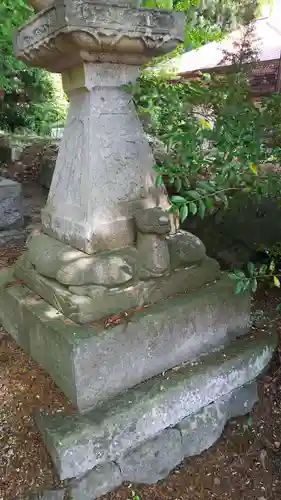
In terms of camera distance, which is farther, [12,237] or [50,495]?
[12,237]

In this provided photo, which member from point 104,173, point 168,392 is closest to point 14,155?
point 104,173

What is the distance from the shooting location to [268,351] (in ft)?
7.43

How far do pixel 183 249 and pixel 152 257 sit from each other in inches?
8.4

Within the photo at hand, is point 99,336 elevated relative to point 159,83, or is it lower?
lower

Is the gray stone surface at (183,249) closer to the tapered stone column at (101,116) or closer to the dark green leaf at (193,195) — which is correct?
the tapered stone column at (101,116)

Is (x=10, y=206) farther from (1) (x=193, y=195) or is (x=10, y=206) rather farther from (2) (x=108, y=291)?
(1) (x=193, y=195)

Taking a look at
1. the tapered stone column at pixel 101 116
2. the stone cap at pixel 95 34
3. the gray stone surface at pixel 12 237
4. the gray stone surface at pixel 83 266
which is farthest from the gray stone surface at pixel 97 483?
the gray stone surface at pixel 12 237

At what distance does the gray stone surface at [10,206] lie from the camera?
13.0 feet

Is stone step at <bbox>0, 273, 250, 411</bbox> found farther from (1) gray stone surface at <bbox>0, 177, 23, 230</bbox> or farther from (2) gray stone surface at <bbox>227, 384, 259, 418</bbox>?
(1) gray stone surface at <bbox>0, 177, 23, 230</bbox>

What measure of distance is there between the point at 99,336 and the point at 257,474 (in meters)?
1.08

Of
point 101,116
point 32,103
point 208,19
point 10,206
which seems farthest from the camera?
point 208,19

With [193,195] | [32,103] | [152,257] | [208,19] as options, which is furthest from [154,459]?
[208,19]

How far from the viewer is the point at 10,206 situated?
3.98 metres

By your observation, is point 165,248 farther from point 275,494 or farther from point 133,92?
point 275,494
